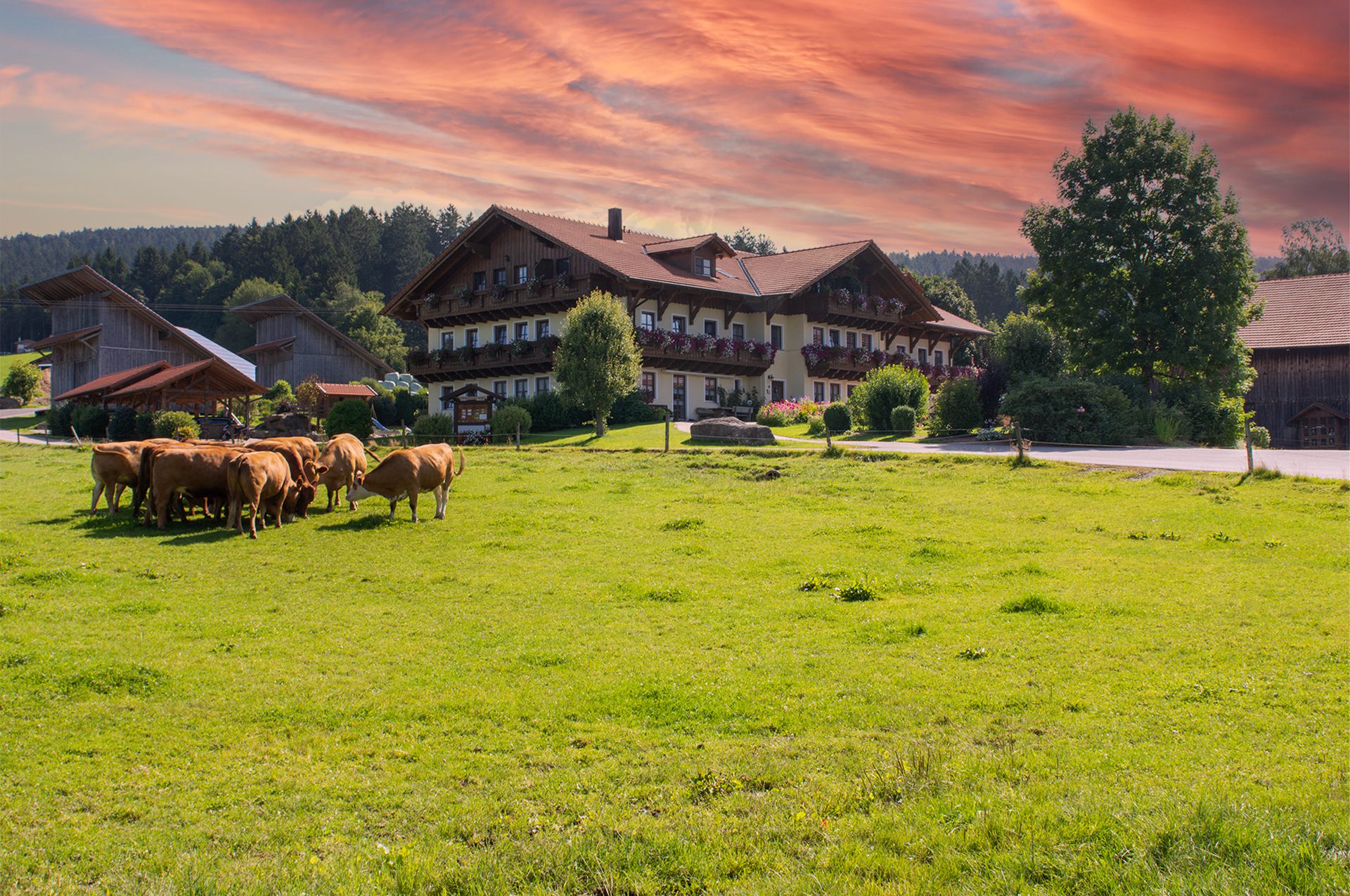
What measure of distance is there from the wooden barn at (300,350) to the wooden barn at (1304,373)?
61843 millimetres

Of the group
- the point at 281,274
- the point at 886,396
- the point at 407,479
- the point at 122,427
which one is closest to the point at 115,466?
the point at 407,479

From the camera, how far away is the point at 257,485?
18.6 metres

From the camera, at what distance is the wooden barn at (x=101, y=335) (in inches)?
2724

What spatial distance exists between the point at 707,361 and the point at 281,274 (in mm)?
99594

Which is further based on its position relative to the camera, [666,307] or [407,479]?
[666,307]

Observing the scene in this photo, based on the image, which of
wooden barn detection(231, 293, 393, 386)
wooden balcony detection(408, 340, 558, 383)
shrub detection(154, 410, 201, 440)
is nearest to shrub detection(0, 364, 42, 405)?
wooden barn detection(231, 293, 393, 386)

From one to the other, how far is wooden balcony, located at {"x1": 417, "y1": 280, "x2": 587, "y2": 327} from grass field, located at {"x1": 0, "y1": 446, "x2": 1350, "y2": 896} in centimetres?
3474

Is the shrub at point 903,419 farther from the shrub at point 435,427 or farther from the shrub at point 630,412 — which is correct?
the shrub at point 435,427

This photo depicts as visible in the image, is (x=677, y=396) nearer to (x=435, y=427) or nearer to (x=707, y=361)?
(x=707, y=361)

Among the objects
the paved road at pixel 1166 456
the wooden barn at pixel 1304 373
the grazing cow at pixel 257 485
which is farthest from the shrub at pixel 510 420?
the wooden barn at pixel 1304 373

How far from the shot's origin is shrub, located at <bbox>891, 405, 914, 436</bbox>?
41.8 m

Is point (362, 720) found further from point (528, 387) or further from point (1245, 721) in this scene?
point (528, 387)

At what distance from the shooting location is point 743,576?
15359 millimetres

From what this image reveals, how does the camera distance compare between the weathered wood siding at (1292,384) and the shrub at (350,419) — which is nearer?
the shrub at (350,419)
